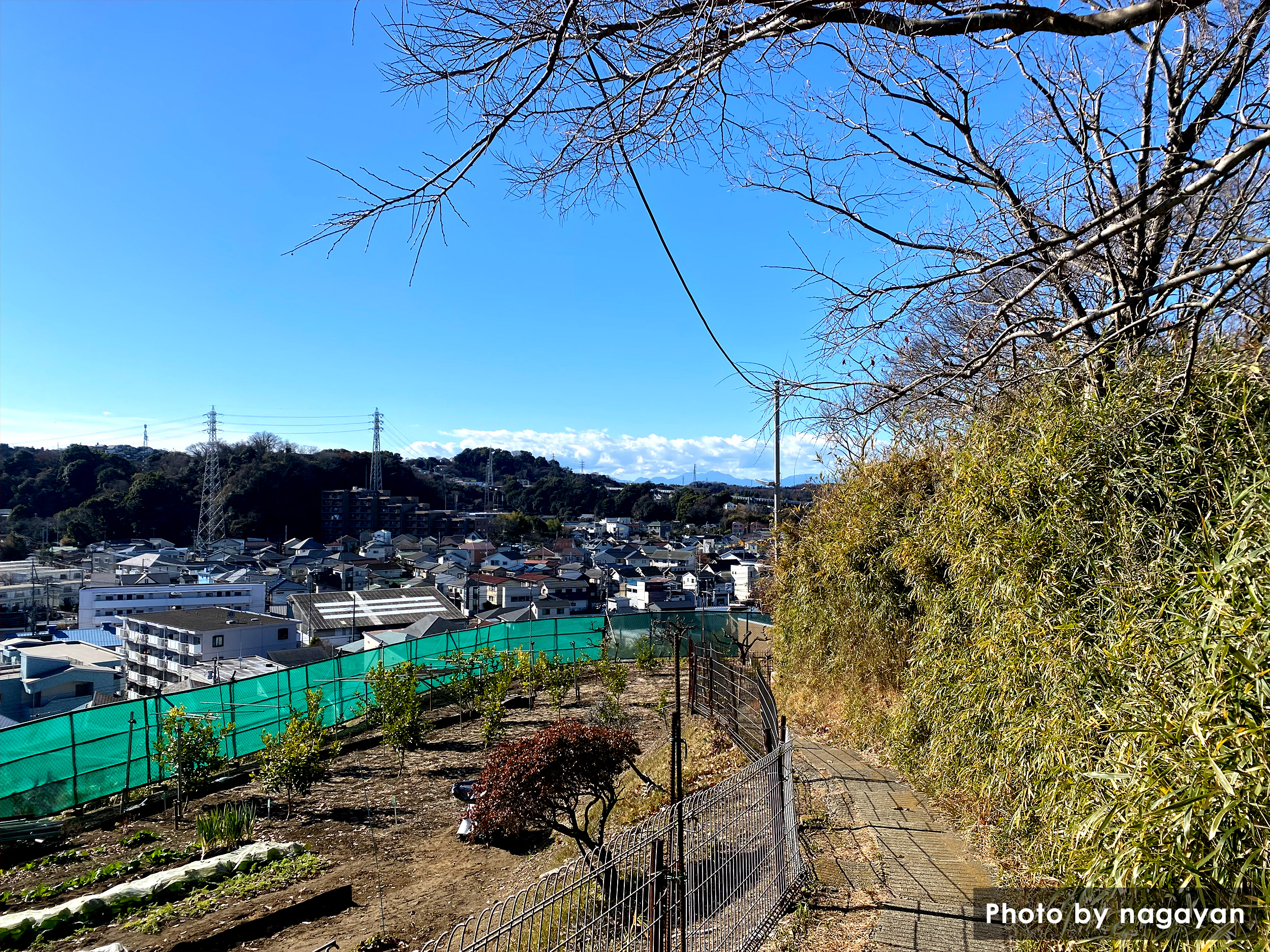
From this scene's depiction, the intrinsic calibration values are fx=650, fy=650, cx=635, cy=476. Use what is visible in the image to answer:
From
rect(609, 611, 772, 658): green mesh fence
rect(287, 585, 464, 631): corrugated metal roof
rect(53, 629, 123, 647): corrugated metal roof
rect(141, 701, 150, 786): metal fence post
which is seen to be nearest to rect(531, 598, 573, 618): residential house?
rect(287, 585, 464, 631): corrugated metal roof

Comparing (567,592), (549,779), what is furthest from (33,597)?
(549,779)

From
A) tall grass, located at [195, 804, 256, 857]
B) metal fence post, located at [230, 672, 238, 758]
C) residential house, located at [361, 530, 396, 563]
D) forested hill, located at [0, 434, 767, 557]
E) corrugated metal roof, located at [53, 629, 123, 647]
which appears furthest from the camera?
residential house, located at [361, 530, 396, 563]

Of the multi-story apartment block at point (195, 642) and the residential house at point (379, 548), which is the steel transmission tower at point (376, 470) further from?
the multi-story apartment block at point (195, 642)

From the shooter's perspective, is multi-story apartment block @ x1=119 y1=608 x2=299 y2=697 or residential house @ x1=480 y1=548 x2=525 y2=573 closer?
multi-story apartment block @ x1=119 y1=608 x2=299 y2=697

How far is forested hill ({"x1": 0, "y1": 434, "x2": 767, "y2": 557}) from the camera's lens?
4528cm

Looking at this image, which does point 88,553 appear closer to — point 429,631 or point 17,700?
point 17,700

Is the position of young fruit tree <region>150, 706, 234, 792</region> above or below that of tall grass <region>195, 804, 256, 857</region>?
above

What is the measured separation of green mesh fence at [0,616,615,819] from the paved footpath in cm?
763

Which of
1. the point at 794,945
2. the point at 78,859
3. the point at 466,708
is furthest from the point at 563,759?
the point at 466,708

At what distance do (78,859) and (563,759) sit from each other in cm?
532

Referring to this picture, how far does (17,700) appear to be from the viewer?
15.1 meters

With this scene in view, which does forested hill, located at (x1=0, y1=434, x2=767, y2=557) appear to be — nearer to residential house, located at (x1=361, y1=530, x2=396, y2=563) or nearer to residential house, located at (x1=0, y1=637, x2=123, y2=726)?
residential house, located at (x1=361, y1=530, x2=396, y2=563)

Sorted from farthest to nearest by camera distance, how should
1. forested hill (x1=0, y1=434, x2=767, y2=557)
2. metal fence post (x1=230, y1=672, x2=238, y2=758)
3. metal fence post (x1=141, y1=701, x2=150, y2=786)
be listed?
1. forested hill (x1=0, y1=434, x2=767, y2=557)
2. metal fence post (x1=230, y1=672, x2=238, y2=758)
3. metal fence post (x1=141, y1=701, x2=150, y2=786)

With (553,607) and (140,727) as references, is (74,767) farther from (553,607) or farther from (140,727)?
(553,607)
